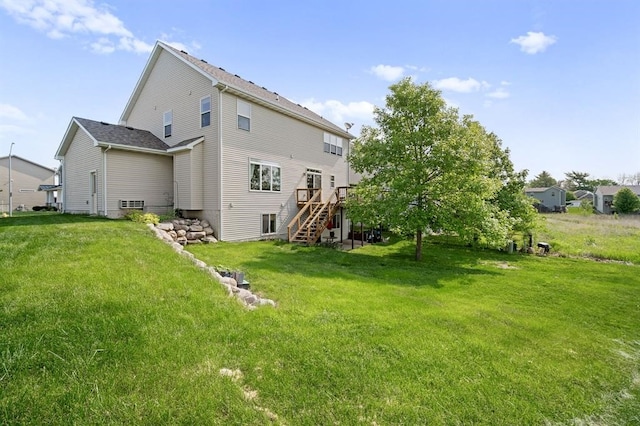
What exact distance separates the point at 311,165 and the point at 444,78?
8239 mm

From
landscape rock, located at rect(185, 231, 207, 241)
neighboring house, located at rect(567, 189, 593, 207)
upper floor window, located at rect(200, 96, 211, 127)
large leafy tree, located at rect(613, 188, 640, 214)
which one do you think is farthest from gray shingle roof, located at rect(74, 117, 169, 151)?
neighboring house, located at rect(567, 189, 593, 207)

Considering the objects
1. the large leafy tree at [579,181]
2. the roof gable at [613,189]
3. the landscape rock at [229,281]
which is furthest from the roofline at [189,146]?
the large leafy tree at [579,181]

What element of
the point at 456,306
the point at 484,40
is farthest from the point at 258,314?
the point at 484,40

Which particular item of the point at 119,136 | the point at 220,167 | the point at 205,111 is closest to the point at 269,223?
the point at 220,167

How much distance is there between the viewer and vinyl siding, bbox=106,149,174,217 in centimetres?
1279

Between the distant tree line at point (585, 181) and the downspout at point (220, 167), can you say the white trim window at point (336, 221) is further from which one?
the distant tree line at point (585, 181)

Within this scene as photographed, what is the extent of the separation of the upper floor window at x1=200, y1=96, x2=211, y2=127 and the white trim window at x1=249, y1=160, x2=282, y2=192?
2.52 meters

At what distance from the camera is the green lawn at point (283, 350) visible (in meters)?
2.68

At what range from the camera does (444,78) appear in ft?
42.2

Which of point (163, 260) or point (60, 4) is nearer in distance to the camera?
point (163, 260)

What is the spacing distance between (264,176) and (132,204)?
5.96 metres

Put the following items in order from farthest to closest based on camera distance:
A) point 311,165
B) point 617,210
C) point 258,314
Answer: point 617,210 < point 311,165 < point 258,314

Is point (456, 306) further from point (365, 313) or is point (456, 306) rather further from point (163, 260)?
point (163, 260)

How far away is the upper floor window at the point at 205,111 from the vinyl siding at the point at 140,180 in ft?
8.90
